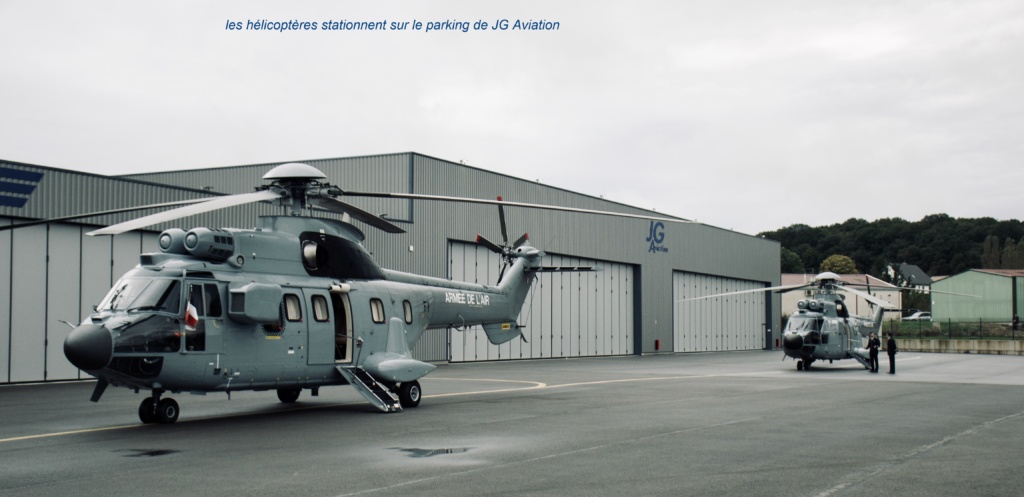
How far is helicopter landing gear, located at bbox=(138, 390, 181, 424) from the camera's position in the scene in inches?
590

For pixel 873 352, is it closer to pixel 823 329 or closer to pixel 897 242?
pixel 823 329

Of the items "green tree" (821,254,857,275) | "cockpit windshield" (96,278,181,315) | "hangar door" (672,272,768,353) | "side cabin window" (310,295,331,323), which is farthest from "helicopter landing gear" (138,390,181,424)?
"green tree" (821,254,857,275)

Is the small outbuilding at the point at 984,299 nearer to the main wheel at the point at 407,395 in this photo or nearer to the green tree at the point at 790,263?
the green tree at the point at 790,263

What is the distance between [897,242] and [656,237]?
448ft

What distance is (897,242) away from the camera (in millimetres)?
175625

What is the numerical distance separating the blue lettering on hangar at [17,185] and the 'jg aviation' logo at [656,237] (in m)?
38.2

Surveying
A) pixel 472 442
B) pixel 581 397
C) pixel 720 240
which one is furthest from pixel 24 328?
pixel 720 240

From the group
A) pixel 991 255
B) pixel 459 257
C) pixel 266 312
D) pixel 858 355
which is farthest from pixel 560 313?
pixel 991 255

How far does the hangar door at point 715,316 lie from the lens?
60.0m

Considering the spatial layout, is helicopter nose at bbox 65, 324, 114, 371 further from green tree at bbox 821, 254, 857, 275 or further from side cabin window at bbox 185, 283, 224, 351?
green tree at bbox 821, 254, 857, 275

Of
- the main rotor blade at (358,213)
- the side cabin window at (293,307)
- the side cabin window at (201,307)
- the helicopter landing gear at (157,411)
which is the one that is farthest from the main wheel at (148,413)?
the main rotor blade at (358,213)

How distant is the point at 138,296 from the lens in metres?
14.1

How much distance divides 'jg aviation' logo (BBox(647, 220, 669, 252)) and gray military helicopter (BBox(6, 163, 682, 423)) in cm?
3714

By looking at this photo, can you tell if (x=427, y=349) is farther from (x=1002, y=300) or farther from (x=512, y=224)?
(x=1002, y=300)
